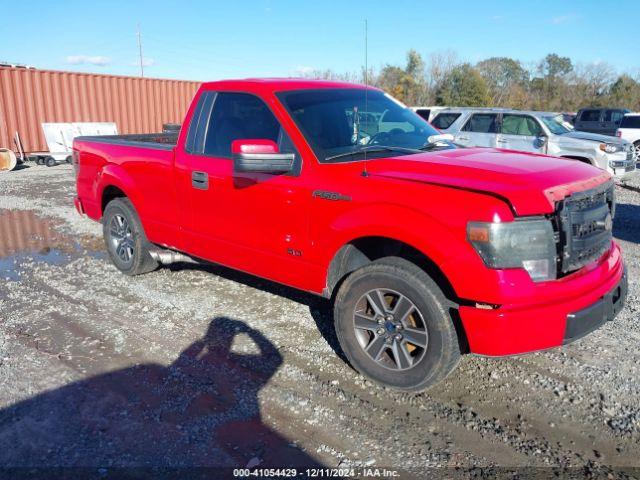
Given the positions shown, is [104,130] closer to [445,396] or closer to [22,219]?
[22,219]

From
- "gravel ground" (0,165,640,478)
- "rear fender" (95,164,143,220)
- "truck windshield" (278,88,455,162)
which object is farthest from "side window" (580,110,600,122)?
"rear fender" (95,164,143,220)

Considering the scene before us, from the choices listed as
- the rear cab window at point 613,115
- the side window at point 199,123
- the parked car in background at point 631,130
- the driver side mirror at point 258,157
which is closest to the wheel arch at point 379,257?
the driver side mirror at point 258,157

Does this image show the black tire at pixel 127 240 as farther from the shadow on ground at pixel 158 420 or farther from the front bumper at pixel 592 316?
the front bumper at pixel 592 316

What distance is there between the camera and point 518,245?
2.90 m

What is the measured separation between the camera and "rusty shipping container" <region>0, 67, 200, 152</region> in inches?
662

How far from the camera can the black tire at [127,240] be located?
5.57 meters

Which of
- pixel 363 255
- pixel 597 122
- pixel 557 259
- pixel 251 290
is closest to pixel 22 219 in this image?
pixel 251 290

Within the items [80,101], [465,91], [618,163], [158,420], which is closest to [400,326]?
[158,420]

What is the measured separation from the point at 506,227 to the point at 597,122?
67.9ft

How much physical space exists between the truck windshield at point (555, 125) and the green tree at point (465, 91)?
78.8ft

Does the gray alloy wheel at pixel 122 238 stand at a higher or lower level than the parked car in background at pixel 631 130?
lower

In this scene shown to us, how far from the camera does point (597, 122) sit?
67.4ft

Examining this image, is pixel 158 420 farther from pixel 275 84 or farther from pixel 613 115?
pixel 613 115

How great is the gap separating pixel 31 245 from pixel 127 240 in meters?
2.50
